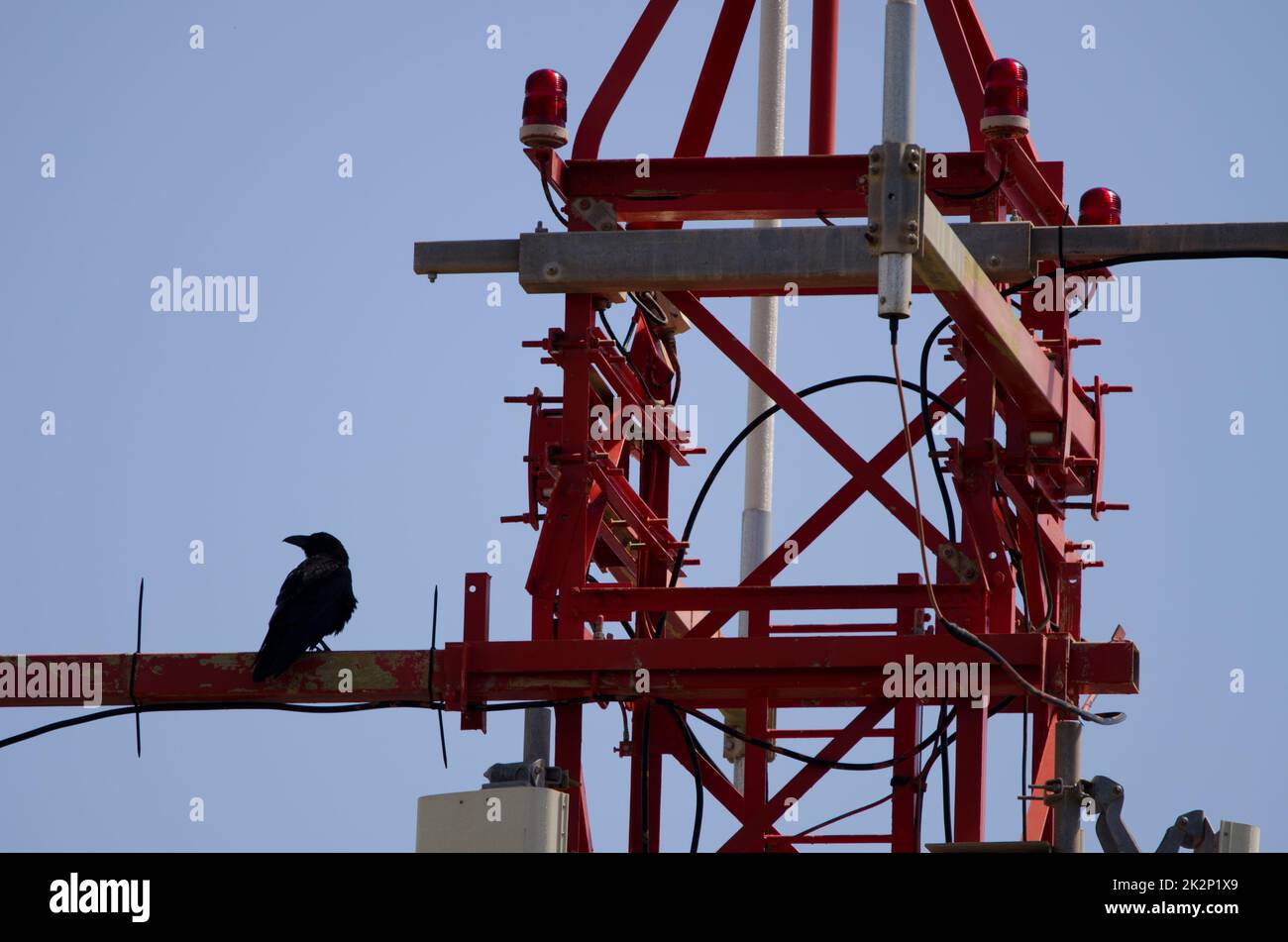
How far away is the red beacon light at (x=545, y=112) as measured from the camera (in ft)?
69.7

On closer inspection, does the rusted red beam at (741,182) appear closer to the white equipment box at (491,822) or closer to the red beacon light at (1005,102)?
the red beacon light at (1005,102)

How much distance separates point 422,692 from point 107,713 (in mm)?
2174

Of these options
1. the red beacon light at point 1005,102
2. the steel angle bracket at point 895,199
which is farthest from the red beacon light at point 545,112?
the steel angle bracket at point 895,199

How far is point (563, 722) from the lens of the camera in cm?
2034

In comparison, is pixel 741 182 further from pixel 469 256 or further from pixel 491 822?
pixel 491 822

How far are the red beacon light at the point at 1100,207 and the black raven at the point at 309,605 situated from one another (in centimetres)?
661

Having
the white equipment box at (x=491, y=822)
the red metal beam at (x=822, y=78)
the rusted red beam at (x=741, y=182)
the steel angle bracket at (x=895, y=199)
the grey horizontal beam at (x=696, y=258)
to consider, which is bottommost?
the white equipment box at (x=491, y=822)

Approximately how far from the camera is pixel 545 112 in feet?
69.8

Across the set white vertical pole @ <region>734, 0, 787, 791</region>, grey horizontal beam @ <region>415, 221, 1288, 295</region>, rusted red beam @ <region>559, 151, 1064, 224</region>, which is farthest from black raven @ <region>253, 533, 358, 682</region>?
white vertical pole @ <region>734, 0, 787, 791</region>

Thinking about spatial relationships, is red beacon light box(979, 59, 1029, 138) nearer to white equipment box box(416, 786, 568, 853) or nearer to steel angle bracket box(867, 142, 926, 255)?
steel angle bracket box(867, 142, 926, 255)

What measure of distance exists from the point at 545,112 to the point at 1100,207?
16.9 feet
